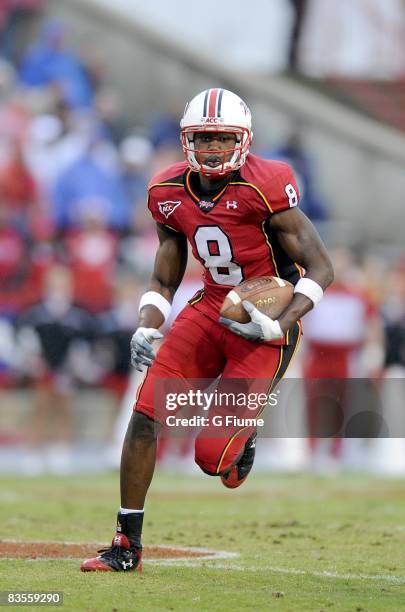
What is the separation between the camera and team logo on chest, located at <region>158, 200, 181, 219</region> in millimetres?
5871

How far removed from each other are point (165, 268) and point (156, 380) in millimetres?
633

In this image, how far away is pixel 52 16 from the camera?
14727mm

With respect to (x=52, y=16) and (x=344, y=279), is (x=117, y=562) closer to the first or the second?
(x=344, y=279)

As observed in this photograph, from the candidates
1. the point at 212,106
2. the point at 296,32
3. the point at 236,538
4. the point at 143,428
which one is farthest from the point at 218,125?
the point at 296,32

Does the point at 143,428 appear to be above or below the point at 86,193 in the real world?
below

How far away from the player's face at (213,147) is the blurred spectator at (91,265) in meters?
6.65

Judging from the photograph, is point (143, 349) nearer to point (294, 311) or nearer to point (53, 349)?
point (294, 311)

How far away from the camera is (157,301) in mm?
5992

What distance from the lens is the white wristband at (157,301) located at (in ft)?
19.6

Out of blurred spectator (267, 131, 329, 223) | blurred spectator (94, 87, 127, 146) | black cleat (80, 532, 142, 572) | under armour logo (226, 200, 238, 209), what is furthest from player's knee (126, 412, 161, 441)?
blurred spectator (94, 87, 127, 146)

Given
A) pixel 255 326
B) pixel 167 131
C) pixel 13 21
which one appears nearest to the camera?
pixel 255 326

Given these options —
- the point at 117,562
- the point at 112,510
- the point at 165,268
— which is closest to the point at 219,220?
the point at 165,268

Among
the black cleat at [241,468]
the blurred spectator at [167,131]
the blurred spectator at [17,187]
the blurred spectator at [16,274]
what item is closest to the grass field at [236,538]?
the black cleat at [241,468]

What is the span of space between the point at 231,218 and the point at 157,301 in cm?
56
